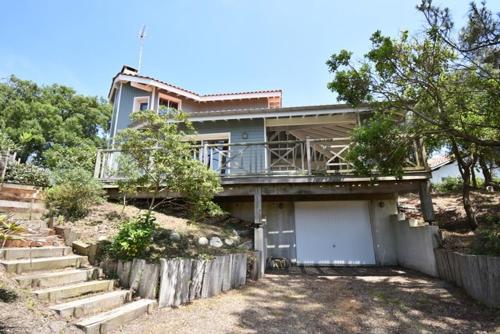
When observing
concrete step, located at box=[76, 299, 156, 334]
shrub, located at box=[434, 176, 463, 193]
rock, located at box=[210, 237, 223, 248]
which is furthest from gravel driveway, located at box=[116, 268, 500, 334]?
shrub, located at box=[434, 176, 463, 193]

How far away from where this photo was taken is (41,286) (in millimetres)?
3680

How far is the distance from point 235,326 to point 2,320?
8.26 feet

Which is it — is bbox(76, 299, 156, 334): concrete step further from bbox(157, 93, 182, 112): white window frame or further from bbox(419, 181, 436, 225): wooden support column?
bbox(157, 93, 182, 112): white window frame

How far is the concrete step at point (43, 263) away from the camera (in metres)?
3.81

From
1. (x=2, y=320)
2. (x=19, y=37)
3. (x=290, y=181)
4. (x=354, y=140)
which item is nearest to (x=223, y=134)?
(x=290, y=181)

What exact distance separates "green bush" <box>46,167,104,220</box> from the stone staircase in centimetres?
168

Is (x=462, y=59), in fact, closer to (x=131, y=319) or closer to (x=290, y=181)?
(x=290, y=181)

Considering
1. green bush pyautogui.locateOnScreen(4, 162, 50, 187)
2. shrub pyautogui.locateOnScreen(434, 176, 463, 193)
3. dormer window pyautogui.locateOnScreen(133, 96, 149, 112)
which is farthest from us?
dormer window pyautogui.locateOnScreen(133, 96, 149, 112)

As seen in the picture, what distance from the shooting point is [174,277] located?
14.4ft

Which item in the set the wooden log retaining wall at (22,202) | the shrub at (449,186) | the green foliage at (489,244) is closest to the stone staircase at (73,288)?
the wooden log retaining wall at (22,202)

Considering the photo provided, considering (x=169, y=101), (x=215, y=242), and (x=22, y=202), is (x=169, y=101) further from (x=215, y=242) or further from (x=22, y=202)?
(x=215, y=242)

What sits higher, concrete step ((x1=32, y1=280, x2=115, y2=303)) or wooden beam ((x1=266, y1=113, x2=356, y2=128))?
wooden beam ((x1=266, y1=113, x2=356, y2=128))

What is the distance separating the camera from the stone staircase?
328cm

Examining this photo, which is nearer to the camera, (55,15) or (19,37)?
(55,15)
